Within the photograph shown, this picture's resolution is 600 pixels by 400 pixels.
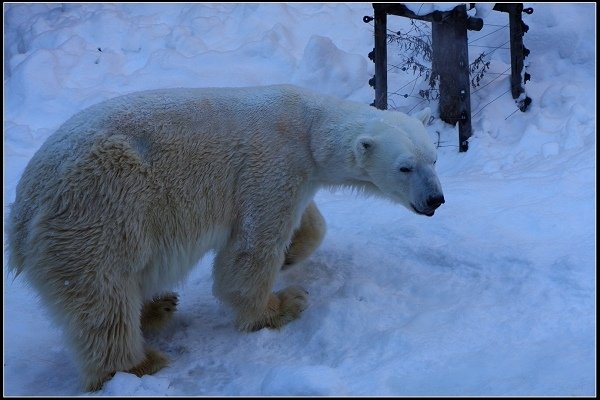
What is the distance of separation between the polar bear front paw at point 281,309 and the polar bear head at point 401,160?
80 centimetres

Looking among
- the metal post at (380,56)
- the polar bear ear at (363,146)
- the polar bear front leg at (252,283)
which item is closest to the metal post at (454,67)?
the metal post at (380,56)

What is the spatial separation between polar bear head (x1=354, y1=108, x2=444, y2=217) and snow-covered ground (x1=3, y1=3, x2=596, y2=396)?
0.60 metres

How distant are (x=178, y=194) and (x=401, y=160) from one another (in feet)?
3.87

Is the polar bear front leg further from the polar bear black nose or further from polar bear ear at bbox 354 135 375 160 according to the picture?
the polar bear black nose

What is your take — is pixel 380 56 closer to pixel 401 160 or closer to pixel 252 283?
pixel 401 160

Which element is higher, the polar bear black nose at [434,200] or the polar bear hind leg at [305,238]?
the polar bear black nose at [434,200]

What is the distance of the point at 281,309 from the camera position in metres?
3.85

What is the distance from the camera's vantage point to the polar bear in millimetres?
3270

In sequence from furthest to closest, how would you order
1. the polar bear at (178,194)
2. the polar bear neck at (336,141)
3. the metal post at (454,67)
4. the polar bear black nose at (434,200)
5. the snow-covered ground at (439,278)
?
1. the metal post at (454,67)
2. the polar bear neck at (336,141)
3. the polar bear black nose at (434,200)
4. the polar bear at (178,194)
5. the snow-covered ground at (439,278)

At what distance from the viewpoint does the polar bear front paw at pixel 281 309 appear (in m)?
3.79

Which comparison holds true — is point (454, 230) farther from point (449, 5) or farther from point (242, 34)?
point (242, 34)

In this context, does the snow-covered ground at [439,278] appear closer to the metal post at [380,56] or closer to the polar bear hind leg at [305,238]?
the polar bear hind leg at [305,238]

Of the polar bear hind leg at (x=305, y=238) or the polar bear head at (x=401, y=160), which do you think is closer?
the polar bear head at (x=401, y=160)

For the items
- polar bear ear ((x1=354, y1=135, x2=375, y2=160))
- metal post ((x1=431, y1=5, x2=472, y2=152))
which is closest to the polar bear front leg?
polar bear ear ((x1=354, y1=135, x2=375, y2=160))
